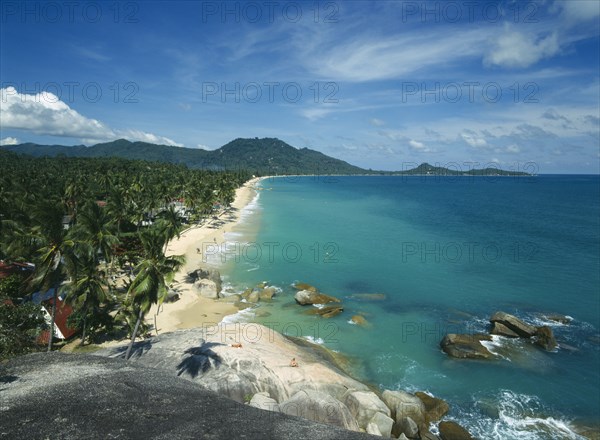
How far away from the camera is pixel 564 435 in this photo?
24.7 m

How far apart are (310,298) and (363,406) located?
68.0ft

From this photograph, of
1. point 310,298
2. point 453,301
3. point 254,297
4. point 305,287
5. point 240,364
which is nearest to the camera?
point 240,364

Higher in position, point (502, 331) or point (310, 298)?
point (310, 298)

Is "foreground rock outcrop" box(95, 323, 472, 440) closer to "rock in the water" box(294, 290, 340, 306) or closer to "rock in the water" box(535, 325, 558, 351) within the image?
"rock in the water" box(294, 290, 340, 306)

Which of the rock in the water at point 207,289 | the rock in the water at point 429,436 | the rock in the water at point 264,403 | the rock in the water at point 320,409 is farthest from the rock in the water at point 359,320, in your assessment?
the rock in the water at point 264,403

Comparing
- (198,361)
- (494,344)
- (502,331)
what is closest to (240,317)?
(198,361)

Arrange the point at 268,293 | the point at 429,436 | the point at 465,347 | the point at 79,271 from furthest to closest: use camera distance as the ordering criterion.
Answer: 1. the point at 268,293
2. the point at 465,347
3. the point at 79,271
4. the point at 429,436

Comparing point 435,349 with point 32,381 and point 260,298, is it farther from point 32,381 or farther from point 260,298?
point 32,381

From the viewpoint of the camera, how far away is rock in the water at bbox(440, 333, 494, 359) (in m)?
33.7

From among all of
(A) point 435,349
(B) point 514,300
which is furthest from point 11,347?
(B) point 514,300

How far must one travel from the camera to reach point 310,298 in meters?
44.3

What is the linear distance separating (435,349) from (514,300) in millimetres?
20198

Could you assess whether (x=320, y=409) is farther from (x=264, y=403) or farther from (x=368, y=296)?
(x=368, y=296)

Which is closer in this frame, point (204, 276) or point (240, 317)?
point (240, 317)
